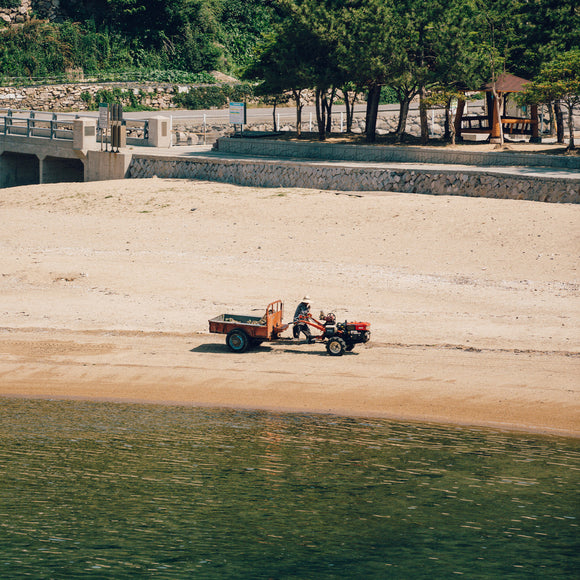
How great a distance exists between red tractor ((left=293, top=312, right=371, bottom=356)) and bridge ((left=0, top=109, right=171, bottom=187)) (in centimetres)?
2617

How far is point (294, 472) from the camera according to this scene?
15555mm

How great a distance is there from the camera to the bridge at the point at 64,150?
45.2 m

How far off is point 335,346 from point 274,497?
21.2ft

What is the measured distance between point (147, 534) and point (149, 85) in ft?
195

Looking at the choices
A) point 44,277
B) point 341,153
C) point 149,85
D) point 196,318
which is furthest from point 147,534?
point 149,85

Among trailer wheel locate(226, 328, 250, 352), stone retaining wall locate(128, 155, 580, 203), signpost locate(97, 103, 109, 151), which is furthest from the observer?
signpost locate(97, 103, 109, 151)

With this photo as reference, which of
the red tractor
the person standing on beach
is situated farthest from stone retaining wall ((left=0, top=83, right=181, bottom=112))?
the red tractor

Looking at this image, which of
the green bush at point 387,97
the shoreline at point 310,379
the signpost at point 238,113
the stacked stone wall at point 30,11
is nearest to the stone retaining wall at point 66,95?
the stacked stone wall at point 30,11

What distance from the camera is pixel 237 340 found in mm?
20953

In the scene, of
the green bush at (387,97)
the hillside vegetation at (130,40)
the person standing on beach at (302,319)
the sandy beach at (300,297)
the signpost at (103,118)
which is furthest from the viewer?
the green bush at (387,97)

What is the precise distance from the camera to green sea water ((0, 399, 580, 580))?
41.5 ft

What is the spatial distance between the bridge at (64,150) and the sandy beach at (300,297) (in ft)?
18.2

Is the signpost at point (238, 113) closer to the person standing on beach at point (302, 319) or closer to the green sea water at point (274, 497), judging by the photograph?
the person standing on beach at point (302, 319)

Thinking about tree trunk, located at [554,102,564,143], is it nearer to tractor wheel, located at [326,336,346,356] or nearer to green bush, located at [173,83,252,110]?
green bush, located at [173,83,252,110]
